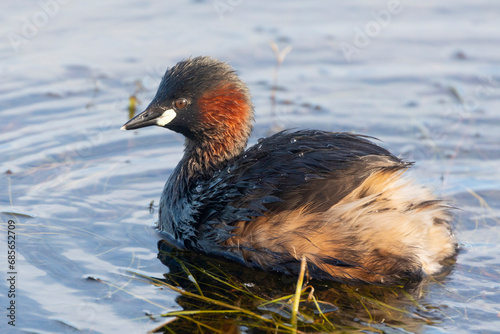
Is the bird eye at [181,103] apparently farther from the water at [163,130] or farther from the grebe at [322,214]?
the water at [163,130]

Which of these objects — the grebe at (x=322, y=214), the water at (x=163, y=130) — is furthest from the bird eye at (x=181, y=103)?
the water at (x=163, y=130)

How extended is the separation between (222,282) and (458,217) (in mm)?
2317

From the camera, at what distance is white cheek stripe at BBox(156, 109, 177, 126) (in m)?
6.29

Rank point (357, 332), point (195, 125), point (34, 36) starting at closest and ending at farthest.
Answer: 1. point (357, 332)
2. point (195, 125)
3. point (34, 36)

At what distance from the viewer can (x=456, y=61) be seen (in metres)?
9.38

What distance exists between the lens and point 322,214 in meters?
5.41

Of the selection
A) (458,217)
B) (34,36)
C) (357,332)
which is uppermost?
(34,36)

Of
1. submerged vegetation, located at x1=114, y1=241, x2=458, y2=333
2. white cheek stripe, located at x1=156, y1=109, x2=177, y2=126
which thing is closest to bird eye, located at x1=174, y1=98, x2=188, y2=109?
white cheek stripe, located at x1=156, y1=109, x2=177, y2=126

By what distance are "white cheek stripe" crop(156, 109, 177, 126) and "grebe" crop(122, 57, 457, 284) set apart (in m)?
0.65

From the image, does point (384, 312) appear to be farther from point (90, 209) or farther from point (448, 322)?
point (90, 209)

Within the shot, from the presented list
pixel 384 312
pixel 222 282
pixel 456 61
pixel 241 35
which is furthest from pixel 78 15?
pixel 384 312

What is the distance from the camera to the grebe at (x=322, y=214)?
5402 millimetres

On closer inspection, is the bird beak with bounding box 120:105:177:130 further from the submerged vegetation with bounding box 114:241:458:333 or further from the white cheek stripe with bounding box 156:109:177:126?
the submerged vegetation with bounding box 114:241:458:333

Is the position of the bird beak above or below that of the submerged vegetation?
above
